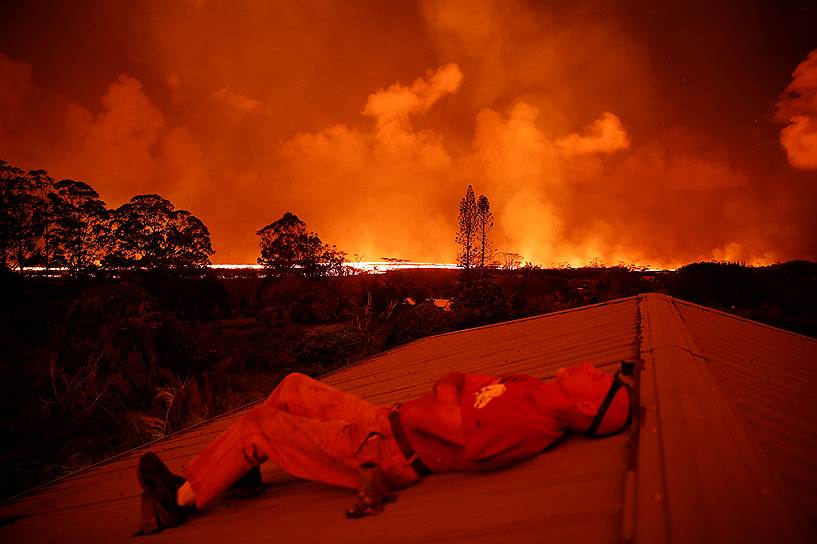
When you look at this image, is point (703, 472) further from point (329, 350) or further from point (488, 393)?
point (329, 350)

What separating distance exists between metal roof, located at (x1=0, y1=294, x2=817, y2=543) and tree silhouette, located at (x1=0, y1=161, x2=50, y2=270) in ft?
94.3

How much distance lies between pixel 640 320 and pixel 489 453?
15.2 feet

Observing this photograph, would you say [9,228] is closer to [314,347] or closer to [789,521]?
[314,347]

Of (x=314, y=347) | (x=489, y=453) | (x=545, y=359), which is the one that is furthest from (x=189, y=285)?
(x=489, y=453)

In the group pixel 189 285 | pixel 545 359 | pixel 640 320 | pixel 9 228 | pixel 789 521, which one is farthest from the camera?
pixel 189 285

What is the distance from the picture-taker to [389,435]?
7.58ft

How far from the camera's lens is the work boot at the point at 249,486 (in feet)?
8.84

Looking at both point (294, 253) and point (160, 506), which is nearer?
point (160, 506)

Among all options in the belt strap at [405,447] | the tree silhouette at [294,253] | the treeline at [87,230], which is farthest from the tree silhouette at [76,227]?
the belt strap at [405,447]

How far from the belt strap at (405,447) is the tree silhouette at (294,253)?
34333 millimetres

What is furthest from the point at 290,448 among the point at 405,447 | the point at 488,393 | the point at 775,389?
the point at 775,389

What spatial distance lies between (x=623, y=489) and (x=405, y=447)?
3.63ft

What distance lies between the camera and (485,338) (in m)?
8.37

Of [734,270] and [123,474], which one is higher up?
[734,270]
